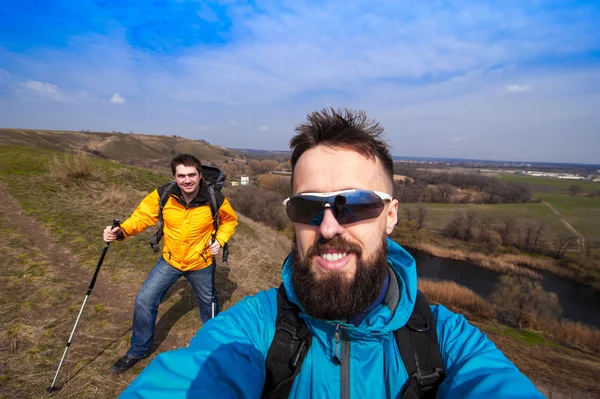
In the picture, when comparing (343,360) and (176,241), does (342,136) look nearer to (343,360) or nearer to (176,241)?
(343,360)

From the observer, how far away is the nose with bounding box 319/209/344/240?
1.73 m

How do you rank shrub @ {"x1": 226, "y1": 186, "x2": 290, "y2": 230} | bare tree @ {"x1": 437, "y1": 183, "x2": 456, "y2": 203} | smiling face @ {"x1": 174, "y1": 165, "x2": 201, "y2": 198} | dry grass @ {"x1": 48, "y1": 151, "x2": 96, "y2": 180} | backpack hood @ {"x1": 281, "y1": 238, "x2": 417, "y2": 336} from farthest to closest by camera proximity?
1. bare tree @ {"x1": 437, "y1": 183, "x2": 456, "y2": 203}
2. shrub @ {"x1": 226, "y1": 186, "x2": 290, "y2": 230}
3. dry grass @ {"x1": 48, "y1": 151, "x2": 96, "y2": 180}
4. smiling face @ {"x1": 174, "y1": 165, "x2": 201, "y2": 198}
5. backpack hood @ {"x1": 281, "y1": 238, "x2": 417, "y2": 336}

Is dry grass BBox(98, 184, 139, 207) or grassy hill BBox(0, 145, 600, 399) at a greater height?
dry grass BBox(98, 184, 139, 207)

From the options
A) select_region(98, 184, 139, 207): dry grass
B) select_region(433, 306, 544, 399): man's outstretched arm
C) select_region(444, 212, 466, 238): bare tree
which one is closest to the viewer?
select_region(433, 306, 544, 399): man's outstretched arm

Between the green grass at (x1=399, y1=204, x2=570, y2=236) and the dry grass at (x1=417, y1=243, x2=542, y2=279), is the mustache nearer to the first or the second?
the dry grass at (x1=417, y1=243, x2=542, y2=279)

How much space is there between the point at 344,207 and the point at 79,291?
6.20m

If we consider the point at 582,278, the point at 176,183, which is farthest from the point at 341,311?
the point at 582,278

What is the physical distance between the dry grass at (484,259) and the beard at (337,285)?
38409mm

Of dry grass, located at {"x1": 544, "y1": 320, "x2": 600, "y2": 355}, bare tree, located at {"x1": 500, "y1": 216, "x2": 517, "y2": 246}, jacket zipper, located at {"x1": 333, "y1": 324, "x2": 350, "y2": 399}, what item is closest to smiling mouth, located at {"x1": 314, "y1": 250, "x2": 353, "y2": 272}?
jacket zipper, located at {"x1": 333, "y1": 324, "x2": 350, "y2": 399}

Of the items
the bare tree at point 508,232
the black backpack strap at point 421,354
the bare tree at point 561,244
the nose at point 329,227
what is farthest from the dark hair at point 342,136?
the bare tree at point 561,244

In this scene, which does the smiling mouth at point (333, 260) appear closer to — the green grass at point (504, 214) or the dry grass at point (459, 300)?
the dry grass at point (459, 300)

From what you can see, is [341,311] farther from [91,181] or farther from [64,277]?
[91,181]

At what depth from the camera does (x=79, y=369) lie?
3.59 m

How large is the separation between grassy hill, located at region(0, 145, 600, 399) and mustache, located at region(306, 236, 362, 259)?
3630mm
